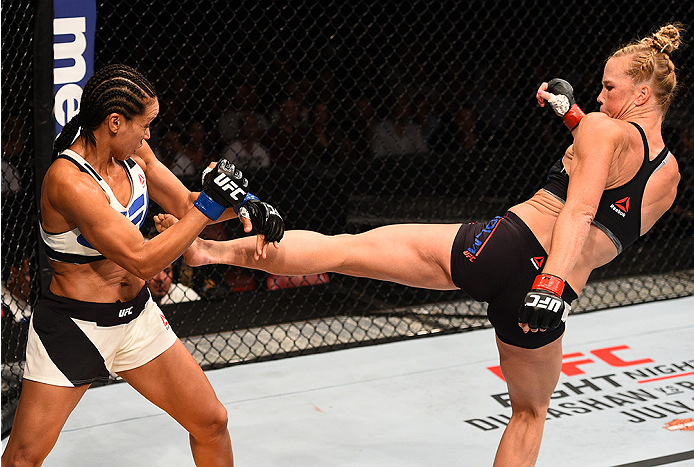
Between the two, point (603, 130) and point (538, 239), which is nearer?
point (603, 130)

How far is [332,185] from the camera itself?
3893mm

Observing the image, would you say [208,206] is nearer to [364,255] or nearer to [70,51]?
[364,255]

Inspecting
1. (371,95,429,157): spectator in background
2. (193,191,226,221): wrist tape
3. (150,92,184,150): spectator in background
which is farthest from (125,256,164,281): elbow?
(371,95,429,157): spectator in background

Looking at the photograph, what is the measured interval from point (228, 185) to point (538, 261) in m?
0.74

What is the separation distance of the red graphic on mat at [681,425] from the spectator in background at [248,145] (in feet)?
7.52

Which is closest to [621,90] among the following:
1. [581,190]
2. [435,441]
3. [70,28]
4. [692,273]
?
[581,190]

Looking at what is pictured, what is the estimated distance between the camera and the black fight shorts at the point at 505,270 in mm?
1843

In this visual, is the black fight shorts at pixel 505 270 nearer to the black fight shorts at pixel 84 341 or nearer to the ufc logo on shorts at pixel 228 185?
the ufc logo on shorts at pixel 228 185

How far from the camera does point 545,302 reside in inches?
63.7

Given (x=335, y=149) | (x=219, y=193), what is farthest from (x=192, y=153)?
(x=219, y=193)

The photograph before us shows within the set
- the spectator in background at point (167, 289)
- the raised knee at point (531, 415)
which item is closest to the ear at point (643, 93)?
the raised knee at point (531, 415)

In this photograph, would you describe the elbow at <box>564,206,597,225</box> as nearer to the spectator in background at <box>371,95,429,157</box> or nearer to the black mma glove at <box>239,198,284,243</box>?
the black mma glove at <box>239,198,284,243</box>

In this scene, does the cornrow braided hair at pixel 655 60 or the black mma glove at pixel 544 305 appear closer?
the black mma glove at pixel 544 305

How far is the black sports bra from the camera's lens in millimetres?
1815
